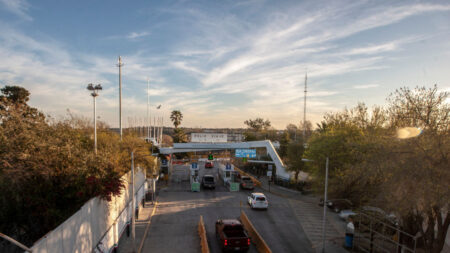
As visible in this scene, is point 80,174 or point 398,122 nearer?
point 398,122

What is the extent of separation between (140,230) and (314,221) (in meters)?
14.2

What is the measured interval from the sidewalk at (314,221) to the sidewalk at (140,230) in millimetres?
11462

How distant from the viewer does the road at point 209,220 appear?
56.3 feet

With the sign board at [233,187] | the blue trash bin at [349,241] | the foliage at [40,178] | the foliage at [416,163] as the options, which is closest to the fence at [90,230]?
the foliage at [40,178]

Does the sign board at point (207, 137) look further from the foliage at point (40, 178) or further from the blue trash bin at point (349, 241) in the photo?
the blue trash bin at point (349, 241)

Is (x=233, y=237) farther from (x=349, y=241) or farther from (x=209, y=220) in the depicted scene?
(x=349, y=241)

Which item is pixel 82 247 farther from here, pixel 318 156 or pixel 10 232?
pixel 318 156

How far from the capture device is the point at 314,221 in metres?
23.0

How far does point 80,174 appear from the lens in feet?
46.7

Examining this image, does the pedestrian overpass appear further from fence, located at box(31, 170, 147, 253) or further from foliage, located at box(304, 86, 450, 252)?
foliage, located at box(304, 86, 450, 252)

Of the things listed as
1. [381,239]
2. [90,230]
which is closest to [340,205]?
[381,239]

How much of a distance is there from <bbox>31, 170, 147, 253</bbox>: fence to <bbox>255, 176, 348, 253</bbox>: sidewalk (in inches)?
493

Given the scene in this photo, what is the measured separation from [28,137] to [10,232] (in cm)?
469

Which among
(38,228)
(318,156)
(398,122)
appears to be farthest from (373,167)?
(38,228)
